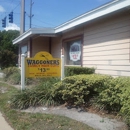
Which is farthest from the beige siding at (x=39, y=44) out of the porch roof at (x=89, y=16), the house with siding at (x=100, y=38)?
the house with siding at (x=100, y=38)

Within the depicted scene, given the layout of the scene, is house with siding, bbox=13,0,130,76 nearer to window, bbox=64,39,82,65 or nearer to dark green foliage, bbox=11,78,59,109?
window, bbox=64,39,82,65

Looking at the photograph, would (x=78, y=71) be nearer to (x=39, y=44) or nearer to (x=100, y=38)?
(x=100, y=38)

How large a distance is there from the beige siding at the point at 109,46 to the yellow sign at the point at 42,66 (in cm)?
183

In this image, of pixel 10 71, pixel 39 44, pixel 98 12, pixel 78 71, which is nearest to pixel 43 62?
pixel 78 71

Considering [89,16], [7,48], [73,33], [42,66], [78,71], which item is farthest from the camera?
[7,48]

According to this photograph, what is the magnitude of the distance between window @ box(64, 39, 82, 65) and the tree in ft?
54.8

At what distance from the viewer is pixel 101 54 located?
29.9 ft

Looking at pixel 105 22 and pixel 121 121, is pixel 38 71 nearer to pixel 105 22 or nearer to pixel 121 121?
pixel 105 22

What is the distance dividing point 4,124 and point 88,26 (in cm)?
587

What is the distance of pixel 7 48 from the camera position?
5050 centimetres

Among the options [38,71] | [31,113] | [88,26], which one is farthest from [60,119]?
[88,26]

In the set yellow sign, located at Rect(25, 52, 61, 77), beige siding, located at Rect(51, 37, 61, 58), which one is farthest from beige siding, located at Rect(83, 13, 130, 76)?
beige siding, located at Rect(51, 37, 61, 58)

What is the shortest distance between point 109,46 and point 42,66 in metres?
2.62

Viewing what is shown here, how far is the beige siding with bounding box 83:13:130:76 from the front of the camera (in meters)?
7.83
